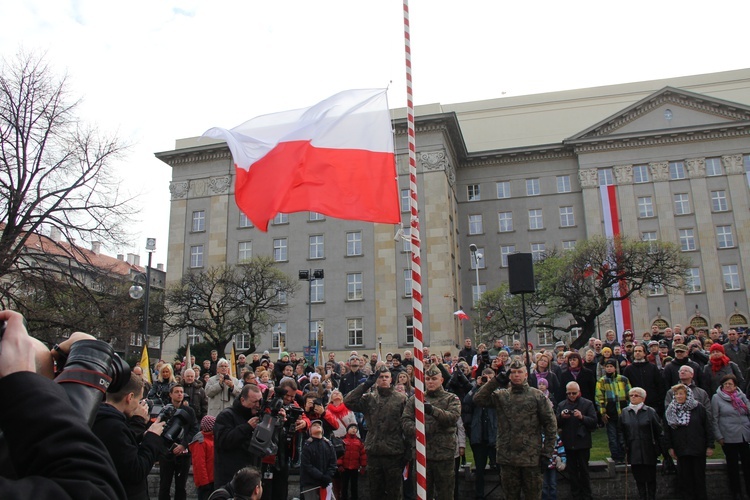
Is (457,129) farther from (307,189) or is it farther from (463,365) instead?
(307,189)

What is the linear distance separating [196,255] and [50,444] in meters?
58.9

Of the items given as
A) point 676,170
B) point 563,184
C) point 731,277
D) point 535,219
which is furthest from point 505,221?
point 731,277

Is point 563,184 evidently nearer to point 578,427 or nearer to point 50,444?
point 578,427

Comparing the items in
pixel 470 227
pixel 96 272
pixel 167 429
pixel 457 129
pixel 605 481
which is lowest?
pixel 605 481

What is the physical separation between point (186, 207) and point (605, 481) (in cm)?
5312

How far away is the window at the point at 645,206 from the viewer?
56.6 metres

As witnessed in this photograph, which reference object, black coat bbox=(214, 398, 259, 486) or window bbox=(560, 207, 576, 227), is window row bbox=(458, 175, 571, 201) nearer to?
window bbox=(560, 207, 576, 227)

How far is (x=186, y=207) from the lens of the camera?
2335 inches

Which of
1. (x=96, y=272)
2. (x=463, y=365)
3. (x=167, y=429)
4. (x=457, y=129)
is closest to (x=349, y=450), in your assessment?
(x=463, y=365)

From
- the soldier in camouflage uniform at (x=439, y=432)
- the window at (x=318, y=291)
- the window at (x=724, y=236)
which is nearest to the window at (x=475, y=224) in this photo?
the window at (x=318, y=291)

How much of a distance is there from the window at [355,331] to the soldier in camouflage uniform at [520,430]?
4305 centimetres

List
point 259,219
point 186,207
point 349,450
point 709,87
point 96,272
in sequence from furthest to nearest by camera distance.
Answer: point 709,87 → point 186,207 → point 96,272 → point 349,450 → point 259,219

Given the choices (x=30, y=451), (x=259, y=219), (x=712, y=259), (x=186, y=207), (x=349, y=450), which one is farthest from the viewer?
(x=186, y=207)

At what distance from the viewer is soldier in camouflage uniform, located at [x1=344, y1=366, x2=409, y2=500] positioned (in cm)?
1007
